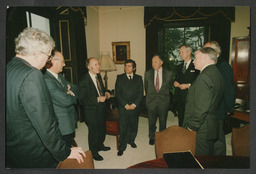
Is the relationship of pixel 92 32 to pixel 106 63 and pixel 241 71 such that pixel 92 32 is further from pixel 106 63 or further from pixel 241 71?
pixel 241 71

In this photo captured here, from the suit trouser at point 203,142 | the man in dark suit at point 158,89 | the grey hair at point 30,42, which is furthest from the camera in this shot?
the man in dark suit at point 158,89

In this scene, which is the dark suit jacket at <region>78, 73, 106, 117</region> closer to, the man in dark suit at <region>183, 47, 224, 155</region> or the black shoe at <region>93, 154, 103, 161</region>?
the black shoe at <region>93, 154, 103, 161</region>

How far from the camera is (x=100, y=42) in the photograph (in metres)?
6.04

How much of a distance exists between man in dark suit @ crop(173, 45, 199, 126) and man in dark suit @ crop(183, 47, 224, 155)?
110 centimetres

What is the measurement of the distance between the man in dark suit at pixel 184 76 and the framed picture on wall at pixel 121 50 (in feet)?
9.99

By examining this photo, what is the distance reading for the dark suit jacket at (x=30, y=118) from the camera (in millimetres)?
1240

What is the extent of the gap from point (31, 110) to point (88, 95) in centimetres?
140

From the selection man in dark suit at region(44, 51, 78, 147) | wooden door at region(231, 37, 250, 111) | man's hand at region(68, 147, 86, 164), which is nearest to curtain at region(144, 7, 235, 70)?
wooden door at region(231, 37, 250, 111)

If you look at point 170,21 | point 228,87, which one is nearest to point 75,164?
point 228,87

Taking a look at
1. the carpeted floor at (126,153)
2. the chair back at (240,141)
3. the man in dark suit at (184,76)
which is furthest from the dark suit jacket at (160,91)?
the chair back at (240,141)

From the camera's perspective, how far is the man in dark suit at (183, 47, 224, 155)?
174 centimetres

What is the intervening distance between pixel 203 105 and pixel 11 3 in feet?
7.79

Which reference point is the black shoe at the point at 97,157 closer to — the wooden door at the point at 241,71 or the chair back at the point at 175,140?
the chair back at the point at 175,140

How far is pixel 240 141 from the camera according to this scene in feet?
5.72
